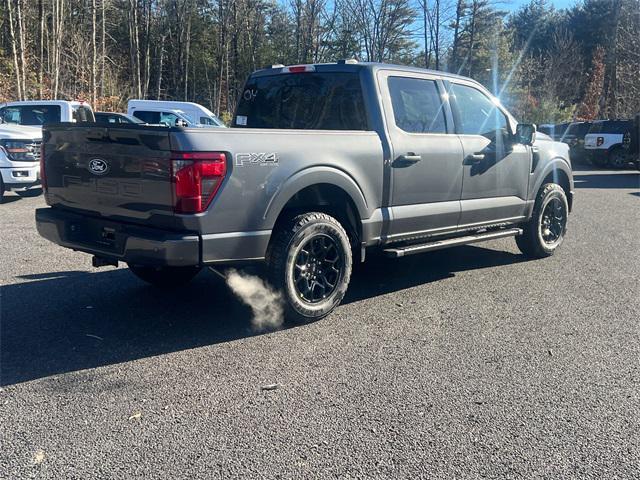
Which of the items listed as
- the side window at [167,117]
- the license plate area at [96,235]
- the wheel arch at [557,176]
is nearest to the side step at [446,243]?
the wheel arch at [557,176]

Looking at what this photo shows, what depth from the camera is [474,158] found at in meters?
6.02

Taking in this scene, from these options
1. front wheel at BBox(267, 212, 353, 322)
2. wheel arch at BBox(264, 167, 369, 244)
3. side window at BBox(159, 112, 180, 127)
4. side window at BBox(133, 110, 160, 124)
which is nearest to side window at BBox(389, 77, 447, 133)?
wheel arch at BBox(264, 167, 369, 244)

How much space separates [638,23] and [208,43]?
97.5 feet

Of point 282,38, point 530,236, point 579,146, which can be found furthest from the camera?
point 282,38

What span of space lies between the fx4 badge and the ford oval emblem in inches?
39.2

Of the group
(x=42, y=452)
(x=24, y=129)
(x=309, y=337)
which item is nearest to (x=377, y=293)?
(x=309, y=337)

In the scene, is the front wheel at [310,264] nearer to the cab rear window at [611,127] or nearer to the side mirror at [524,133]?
the side mirror at [524,133]

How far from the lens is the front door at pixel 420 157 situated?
5363mm

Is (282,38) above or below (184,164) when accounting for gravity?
above

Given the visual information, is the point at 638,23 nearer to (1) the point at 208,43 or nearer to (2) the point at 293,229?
(1) the point at 208,43

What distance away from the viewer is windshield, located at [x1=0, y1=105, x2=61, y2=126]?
1461cm

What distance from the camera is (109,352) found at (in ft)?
13.8

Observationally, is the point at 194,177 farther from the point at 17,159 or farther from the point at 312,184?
the point at 17,159

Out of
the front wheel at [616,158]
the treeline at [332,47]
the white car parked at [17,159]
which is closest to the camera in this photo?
the white car parked at [17,159]
